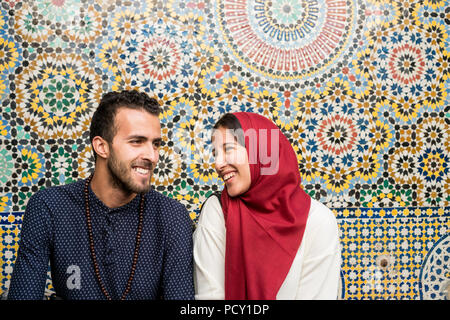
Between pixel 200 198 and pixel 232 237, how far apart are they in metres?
0.63

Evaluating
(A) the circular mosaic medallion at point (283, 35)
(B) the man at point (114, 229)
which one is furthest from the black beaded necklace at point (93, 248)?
(A) the circular mosaic medallion at point (283, 35)

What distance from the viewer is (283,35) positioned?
6.65 feet

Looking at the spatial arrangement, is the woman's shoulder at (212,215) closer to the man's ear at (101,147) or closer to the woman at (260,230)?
the woman at (260,230)

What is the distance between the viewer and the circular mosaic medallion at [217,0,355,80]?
201 centimetres

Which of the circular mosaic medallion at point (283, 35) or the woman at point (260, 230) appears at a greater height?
the circular mosaic medallion at point (283, 35)

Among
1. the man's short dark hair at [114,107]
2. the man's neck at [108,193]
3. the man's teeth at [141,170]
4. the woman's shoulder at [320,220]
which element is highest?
the man's short dark hair at [114,107]

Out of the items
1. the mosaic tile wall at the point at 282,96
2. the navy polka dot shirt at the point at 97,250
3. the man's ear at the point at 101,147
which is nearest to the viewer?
the navy polka dot shirt at the point at 97,250

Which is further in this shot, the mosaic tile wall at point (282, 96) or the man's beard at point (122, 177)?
the mosaic tile wall at point (282, 96)

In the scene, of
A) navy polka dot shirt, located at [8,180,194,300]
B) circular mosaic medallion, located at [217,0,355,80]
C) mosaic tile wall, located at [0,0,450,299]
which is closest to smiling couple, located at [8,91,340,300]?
navy polka dot shirt, located at [8,180,194,300]

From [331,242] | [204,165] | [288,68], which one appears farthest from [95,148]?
[288,68]

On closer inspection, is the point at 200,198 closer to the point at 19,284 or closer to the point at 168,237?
the point at 168,237

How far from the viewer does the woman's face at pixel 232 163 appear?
146 centimetres

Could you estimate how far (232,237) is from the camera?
4.54 ft
